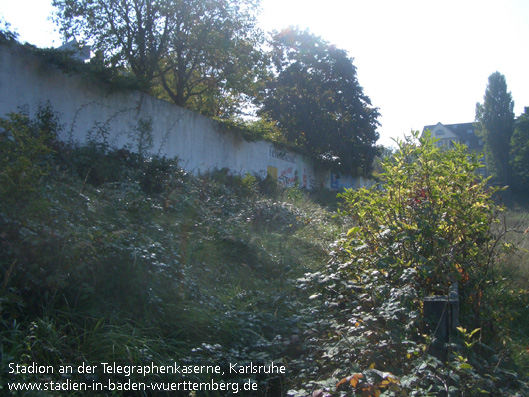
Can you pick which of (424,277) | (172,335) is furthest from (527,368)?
(172,335)

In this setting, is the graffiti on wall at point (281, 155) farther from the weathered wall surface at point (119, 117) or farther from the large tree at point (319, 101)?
the large tree at point (319, 101)

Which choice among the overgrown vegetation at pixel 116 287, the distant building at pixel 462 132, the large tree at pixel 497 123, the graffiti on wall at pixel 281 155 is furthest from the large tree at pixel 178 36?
the distant building at pixel 462 132

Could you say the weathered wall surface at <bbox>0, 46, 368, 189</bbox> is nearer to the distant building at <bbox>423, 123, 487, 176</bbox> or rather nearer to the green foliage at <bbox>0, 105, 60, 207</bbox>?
the green foliage at <bbox>0, 105, 60, 207</bbox>

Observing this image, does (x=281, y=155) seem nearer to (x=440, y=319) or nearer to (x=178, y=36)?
Result: (x=178, y=36)

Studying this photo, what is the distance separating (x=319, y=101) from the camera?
69.6 feet

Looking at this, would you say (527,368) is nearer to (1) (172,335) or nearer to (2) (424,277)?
(2) (424,277)

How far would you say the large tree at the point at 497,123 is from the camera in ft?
141

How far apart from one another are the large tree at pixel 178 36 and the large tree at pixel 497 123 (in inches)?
1443

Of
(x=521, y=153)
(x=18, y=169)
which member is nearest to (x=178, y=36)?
(x=18, y=169)

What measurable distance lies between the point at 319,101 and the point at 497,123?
3030 cm

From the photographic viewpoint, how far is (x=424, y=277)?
3348 mm

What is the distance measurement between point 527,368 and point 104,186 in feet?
18.4

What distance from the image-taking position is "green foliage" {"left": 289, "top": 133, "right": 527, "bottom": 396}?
104 inches

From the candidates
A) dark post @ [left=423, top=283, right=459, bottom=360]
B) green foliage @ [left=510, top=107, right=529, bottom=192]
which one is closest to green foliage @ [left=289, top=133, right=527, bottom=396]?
dark post @ [left=423, top=283, right=459, bottom=360]
